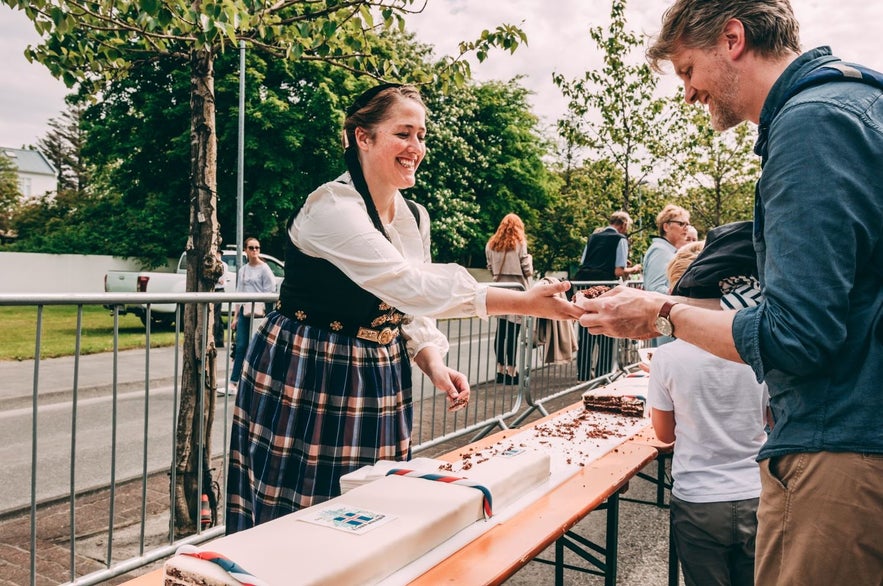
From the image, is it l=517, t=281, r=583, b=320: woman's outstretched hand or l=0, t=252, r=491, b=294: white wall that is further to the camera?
l=0, t=252, r=491, b=294: white wall

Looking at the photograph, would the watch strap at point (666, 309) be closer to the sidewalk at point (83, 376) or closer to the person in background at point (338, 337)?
the person in background at point (338, 337)

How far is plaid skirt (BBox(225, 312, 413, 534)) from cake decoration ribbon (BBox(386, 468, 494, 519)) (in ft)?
0.84

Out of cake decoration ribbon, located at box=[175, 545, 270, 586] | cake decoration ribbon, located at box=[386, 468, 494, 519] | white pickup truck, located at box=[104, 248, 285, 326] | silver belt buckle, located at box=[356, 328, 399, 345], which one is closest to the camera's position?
cake decoration ribbon, located at box=[175, 545, 270, 586]

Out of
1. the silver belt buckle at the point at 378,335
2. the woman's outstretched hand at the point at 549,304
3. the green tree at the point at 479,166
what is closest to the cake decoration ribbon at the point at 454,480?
the silver belt buckle at the point at 378,335

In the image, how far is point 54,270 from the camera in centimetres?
2948

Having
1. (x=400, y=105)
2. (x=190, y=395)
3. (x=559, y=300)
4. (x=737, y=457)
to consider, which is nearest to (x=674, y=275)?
(x=737, y=457)

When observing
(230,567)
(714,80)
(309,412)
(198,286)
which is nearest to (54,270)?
(198,286)

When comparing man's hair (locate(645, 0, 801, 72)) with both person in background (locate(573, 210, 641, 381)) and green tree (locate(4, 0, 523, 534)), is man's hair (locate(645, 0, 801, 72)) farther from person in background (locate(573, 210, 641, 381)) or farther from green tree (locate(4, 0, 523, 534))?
person in background (locate(573, 210, 641, 381))

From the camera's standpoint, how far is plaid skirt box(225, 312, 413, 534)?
239 centimetres

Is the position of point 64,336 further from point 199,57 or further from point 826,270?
point 826,270

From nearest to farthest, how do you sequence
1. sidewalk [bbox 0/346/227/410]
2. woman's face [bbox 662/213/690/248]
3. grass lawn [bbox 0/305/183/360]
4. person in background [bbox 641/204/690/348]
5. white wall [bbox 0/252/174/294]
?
person in background [bbox 641/204/690/348]
woman's face [bbox 662/213/690/248]
sidewalk [bbox 0/346/227/410]
grass lawn [bbox 0/305/183/360]
white wall [bbox 0/252/174/294]

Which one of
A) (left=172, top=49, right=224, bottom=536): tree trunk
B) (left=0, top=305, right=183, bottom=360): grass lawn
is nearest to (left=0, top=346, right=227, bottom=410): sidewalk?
(left=0, top=305, right=183, bottom=360): grass lawn

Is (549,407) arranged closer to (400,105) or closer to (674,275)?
(674,275)

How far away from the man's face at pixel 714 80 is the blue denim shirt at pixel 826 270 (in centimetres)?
22
